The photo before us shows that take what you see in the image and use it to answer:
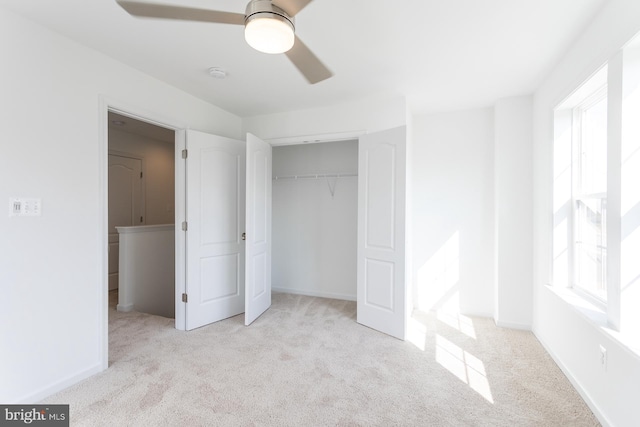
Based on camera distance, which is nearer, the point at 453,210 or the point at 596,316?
the point at 596,316

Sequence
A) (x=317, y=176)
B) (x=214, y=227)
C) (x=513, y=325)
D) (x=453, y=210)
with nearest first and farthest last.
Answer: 1. (x=513, y=325)
2. (x=214, y=227)
3. (x=453, y=210)
4. (x=317, y=176)

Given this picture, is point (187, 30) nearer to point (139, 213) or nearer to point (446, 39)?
point (446, 39)

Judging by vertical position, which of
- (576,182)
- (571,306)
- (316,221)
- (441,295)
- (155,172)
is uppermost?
(155,172)

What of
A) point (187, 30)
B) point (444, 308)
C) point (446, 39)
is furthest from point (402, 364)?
point (187, 30)

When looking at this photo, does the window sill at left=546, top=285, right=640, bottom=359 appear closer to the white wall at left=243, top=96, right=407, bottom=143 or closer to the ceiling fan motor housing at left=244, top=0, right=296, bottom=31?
the white wall at left=243, top=96, right=407, bottom=143

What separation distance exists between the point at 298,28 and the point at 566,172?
256cm

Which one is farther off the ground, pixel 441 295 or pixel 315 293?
pixel 441 295

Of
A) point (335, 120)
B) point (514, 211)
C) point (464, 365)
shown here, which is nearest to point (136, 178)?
point (335, 120)

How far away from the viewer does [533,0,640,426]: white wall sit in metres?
1.64

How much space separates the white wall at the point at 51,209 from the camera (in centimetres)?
190

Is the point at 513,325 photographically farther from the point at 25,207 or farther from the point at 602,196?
the point at 25,207

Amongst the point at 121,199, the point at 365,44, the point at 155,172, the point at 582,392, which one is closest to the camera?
the point at 582,392

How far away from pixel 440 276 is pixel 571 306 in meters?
1.58

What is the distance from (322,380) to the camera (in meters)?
2.28
